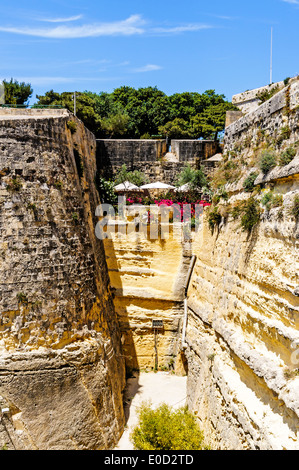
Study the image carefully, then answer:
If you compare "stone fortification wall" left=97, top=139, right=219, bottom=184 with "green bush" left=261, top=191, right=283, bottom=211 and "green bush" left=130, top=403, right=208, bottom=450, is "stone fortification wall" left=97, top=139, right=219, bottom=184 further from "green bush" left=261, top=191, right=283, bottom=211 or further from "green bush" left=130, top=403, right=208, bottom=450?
"green bush" left=130, top=403, right=208, bottom=450

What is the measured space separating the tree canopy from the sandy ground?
10.3 meters

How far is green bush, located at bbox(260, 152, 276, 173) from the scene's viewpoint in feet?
23.5

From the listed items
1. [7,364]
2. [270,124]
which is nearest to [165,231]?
[270,124]

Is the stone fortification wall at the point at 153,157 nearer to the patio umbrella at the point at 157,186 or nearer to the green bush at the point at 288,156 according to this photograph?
the patio umbrella at the point at 157,186

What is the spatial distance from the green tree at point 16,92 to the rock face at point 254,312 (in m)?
10.8

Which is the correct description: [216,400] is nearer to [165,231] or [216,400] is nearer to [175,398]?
[175,398]

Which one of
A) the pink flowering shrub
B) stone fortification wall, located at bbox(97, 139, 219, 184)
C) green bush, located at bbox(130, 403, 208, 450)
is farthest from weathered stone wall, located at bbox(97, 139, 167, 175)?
green bush, located at bbox(130, 403, 208, 450)

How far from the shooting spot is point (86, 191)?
10.3 m

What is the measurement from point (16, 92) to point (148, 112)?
723 centimetres

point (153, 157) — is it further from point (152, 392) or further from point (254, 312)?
point (254, 312)

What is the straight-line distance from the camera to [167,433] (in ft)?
26.3

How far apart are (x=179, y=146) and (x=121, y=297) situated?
19.6 feet

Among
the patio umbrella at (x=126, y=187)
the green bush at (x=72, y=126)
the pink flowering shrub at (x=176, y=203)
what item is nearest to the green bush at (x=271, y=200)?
the green bush at (x=72, y=126)

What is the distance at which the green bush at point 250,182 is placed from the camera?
8039 millimetres
